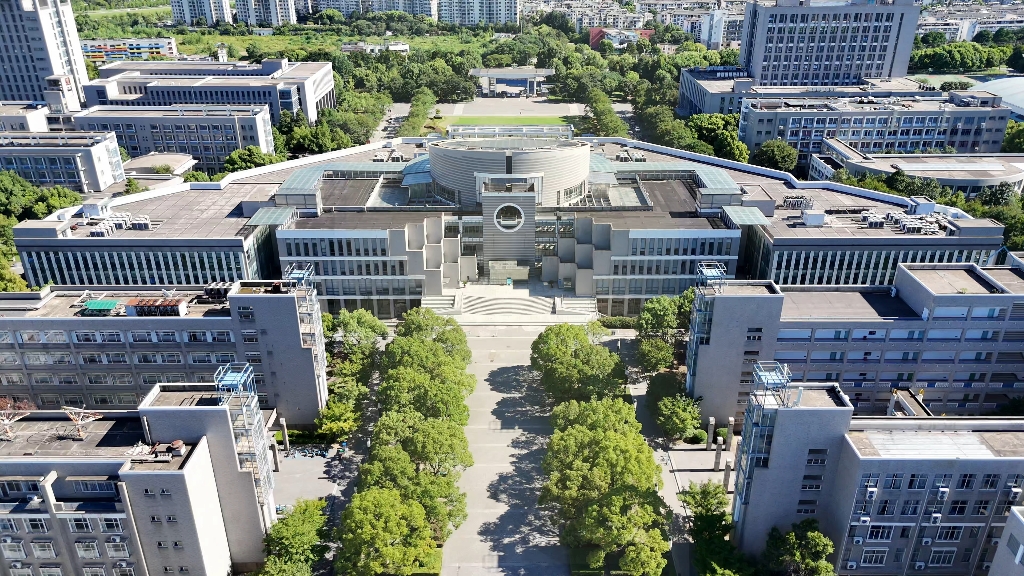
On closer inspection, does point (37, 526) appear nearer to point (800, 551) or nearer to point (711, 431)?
point (800, 551)

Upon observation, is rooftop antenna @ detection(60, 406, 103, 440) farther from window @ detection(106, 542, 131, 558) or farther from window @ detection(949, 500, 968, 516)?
window @ detection(949, 500, 968, 516)

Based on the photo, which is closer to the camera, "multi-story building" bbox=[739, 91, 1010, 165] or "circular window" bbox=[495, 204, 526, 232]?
"circular window" bbox=[495, 204, 526, 232]

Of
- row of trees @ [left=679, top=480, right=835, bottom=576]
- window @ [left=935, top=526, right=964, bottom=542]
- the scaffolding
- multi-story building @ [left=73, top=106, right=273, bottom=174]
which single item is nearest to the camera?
row of trees @ [left=679, top=480, right=835, bottom=576]

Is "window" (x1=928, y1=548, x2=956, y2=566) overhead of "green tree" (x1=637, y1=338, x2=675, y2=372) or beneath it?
beneath

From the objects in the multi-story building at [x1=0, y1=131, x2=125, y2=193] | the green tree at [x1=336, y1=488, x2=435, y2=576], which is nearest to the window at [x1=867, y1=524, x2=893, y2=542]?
the green tree at [x1=336, y1=488, x2=435, y2=576]

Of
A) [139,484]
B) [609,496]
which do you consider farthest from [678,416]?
[139,484]

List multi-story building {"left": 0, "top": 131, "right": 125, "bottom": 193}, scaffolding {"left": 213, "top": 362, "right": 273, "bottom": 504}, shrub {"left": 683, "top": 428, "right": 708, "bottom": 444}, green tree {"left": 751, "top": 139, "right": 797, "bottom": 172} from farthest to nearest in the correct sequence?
green tree {"left": 751, "top": 139, "right": 797, "bottom": 172} < multi-story building {"left": 0, "top": 131, "right": 125, "bottom": 193} < shrub {"left": 683, "top": 428, "right": 708, "bottom": 444} < scaffolding {"left": 213, "top": 362, "right": 273, "bottom": 504}

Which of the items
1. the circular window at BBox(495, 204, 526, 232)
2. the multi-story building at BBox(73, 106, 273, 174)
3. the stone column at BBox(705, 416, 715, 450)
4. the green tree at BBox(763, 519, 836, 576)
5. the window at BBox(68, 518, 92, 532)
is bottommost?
the stone column at BBox(705, 416, 715, 450)

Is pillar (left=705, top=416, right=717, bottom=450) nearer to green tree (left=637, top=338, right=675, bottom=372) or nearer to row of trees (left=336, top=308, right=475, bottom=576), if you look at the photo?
green tree (left=637, top=338, right=675, bottom=372)
